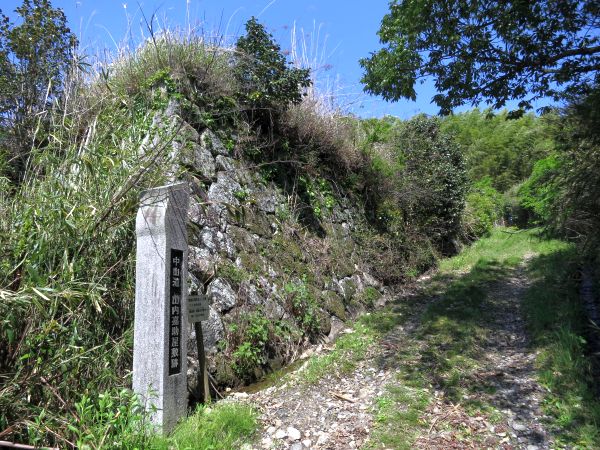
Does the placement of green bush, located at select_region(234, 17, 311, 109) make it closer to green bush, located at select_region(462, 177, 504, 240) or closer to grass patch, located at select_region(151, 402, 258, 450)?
grass patch, located at select_region(151, 402, 258, 450)

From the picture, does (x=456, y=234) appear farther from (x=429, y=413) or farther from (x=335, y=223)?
(x=429, y=413)

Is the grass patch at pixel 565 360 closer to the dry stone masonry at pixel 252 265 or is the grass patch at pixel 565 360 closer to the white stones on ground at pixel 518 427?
the white stones on ground at pixel 518 427

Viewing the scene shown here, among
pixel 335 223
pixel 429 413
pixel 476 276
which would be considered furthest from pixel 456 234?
pixel 429 413

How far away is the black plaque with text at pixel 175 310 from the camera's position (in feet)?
12.3

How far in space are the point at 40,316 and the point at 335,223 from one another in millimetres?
6525

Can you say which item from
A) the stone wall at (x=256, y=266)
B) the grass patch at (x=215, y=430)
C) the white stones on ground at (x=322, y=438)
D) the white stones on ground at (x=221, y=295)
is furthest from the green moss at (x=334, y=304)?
the white stones on ground at (x=322, y=438)

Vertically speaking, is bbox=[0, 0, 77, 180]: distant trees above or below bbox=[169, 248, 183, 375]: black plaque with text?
above

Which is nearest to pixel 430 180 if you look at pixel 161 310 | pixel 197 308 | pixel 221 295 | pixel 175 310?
pixel 221 295

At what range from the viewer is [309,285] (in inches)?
284

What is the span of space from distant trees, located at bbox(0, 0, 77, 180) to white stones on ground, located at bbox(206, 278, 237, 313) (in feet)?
11.1

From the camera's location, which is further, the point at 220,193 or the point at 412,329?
the point at 412,329

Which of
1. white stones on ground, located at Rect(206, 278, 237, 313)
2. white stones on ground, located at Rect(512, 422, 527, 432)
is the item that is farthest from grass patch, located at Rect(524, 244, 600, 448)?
white stones on ground, located at Rect(206, 278, 237, 313)

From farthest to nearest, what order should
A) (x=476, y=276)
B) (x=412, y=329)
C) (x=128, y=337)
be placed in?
1. (x=476, y=276)
2. (x=412, y=329)
3. (x=128, y=337)

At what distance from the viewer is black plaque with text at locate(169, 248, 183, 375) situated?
12.3 ft
